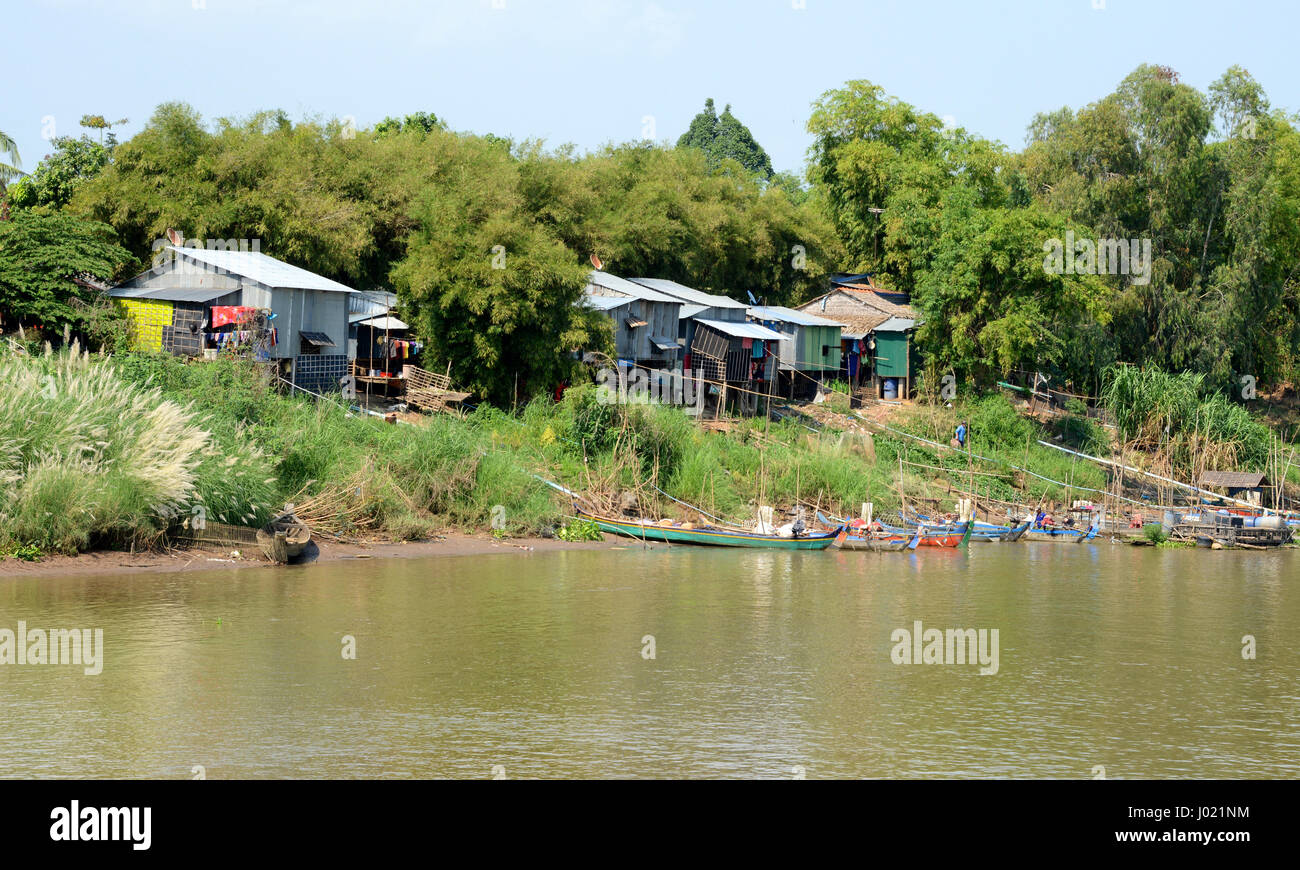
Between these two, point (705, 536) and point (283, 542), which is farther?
point (705, 536)

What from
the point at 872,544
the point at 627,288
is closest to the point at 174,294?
the point at 627,288

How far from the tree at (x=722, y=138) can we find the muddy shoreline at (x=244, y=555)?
58155 millimetres

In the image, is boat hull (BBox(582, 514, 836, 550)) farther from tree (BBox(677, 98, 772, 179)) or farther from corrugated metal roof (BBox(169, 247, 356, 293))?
tree (BBox(677, 98, 772, 179))

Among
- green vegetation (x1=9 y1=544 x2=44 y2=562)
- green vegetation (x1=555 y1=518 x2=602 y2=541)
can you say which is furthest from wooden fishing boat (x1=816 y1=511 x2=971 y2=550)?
green vegetation (x1=9 y1=544 x2=44 y2=562)

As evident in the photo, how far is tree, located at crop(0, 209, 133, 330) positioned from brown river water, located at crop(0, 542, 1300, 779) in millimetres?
11564

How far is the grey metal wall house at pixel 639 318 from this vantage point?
4203 centimetres

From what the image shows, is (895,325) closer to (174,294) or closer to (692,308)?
(692,308)

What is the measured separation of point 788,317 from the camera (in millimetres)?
47656

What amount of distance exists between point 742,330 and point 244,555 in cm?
2296

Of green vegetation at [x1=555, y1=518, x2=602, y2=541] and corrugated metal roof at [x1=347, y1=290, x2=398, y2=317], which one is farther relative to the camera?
corrugated metal roof at [x1=347, y1=290, x2=398, y2=317]

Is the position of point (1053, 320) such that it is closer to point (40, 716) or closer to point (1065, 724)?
point (1065, 724)

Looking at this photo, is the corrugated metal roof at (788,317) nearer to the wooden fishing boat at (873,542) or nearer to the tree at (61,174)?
the wooden fishing boat at (873,542)

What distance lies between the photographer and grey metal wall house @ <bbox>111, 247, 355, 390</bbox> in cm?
3403

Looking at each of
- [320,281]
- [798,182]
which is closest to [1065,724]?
[320,281]
